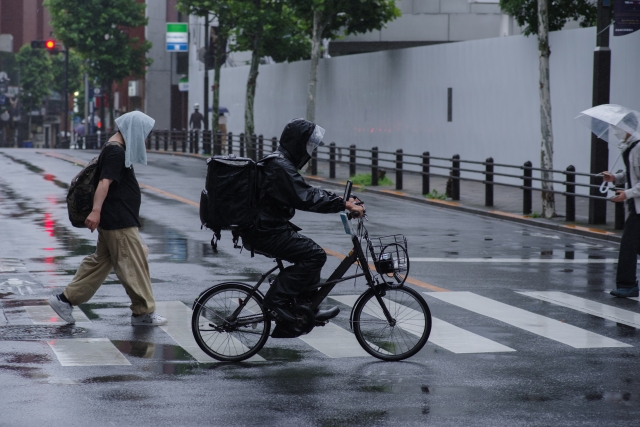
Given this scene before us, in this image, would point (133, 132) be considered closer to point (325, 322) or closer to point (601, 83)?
point (325, 322)

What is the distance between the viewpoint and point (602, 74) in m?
19.1

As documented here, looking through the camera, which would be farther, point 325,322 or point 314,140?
point 325,322

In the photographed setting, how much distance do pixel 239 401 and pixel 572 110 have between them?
2039 cm

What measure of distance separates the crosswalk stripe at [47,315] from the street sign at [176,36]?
56514 mm

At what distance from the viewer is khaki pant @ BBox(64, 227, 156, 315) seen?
370 inches

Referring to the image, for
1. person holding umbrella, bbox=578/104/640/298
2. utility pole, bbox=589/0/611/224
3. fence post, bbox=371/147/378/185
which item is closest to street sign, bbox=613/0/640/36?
utility pole, bbox=589/0/611/224

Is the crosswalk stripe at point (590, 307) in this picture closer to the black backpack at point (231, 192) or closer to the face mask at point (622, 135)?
the face mask at point (622, 135)

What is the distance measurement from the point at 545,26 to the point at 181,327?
13373mm

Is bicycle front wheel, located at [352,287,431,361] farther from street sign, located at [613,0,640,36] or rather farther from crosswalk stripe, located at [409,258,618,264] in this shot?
street sign, located at [613,0,640,36]

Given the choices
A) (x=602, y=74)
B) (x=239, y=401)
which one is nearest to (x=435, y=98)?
(x=602, y=74)

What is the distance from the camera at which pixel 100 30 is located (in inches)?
2557

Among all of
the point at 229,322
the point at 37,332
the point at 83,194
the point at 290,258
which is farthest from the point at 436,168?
the point at 290,258

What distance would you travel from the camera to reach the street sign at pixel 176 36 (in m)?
65.8

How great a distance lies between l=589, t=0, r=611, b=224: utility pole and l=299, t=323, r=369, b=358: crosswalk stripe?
1081 centimetres
